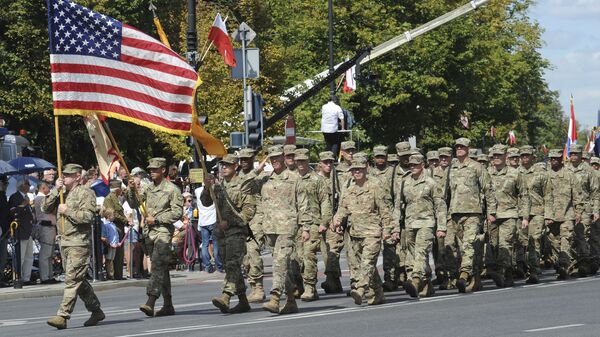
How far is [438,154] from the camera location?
2216 cm

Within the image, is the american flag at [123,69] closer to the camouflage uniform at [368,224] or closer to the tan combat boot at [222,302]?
the tan combat boot at [222,302]

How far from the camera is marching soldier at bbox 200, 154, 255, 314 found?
18.6m

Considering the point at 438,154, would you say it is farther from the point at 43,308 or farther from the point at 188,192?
the point at 188,192

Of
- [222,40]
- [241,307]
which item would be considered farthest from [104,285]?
[241,307]

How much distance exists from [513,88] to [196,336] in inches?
2619

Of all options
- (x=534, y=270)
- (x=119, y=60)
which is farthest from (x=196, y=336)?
(x=534, y=270)

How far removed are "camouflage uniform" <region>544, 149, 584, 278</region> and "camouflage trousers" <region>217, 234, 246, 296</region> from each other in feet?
24.7

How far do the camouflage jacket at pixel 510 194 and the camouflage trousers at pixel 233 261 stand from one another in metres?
5.65

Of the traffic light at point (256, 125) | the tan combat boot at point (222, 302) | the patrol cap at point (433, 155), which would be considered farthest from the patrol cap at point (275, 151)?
the traffic light at point (256, 125)

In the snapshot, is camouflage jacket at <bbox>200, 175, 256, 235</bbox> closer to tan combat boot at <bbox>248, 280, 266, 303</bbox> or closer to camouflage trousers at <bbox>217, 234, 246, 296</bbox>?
camouflage trousers at <bbox>217, 234, 246, 296</bbox>

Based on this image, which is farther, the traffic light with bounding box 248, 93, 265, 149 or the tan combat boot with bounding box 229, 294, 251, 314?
the traffic light with bounding box 248, 93, 265, 149

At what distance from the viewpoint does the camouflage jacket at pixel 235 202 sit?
18.8 m

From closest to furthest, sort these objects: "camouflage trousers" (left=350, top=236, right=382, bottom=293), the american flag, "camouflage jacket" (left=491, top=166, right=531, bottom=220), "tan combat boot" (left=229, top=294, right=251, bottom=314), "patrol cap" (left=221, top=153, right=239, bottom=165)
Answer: the american flag < "tan combat boot" (left=229, top=294, right=251, bottom=314) < "camouflage trousers" (left=350, top=236, right=382, bottom=293) < "patrol cap" (left=221, top=153, right=239, bottom=165) < "camouflage jacket" (left=491, top=166, right=531, bottom=220)

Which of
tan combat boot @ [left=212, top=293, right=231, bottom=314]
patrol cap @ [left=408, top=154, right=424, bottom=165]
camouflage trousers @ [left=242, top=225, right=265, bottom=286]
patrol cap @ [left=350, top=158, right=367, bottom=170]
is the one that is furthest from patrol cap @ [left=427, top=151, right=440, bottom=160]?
tan combat boot @ [left=212, top=293, right=231, bottom=314]
